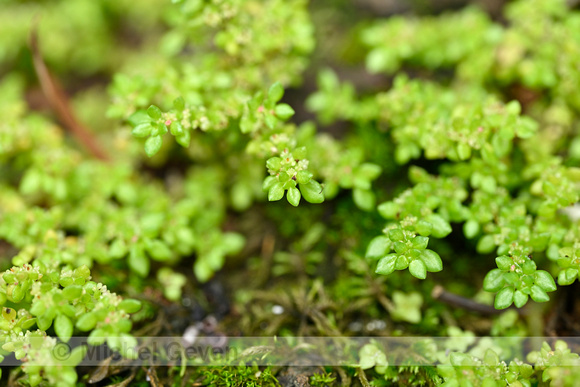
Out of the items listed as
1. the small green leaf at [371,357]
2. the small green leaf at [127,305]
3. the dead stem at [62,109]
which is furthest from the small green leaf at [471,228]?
the dead stem at [62,109]

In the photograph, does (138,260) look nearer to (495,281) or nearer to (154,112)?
(154,112)

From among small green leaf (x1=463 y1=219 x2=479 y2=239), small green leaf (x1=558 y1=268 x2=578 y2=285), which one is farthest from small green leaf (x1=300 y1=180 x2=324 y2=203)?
small green leaf (x1=558 y1=268 x2=578 y2=285)

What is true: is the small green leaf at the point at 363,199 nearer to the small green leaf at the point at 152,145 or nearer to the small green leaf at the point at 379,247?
the small green leaf at the point at 379,247

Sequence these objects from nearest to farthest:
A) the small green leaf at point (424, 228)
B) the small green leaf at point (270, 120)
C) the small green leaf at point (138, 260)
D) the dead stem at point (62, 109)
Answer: the small green leaf at point (424, 228) < the small green leaf at point (270, 120) < the small green leaf at point (138, 260) < the dead stem at point (62, 109)

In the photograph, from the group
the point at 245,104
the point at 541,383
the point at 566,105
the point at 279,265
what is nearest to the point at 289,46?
the point at 245,104

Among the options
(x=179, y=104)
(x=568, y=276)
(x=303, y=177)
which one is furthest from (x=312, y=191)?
(x=568, y=276)

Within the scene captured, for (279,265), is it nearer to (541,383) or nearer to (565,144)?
(541,383)
